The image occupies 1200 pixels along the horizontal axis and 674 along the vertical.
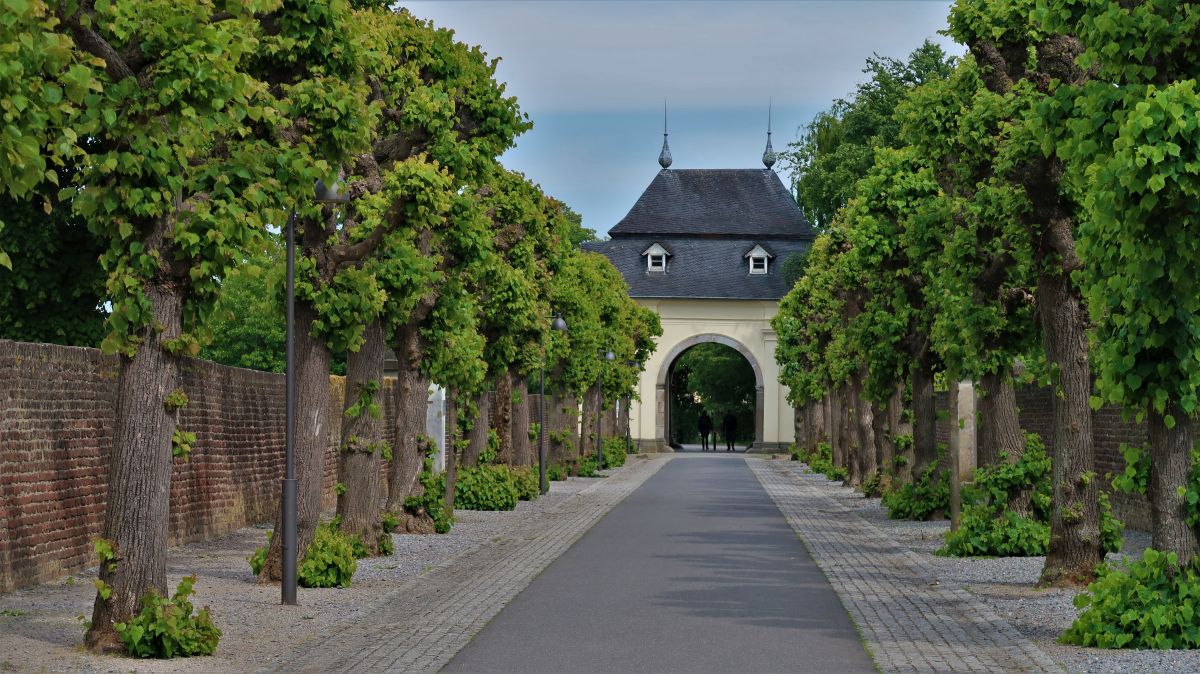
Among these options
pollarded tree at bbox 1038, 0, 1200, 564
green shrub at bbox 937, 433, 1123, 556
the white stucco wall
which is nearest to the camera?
pollarded tree at bbox 1038, 0, 1200, 564

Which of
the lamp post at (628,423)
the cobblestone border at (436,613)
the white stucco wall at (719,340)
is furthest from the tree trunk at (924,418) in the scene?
the white stucco wall at (719,340)

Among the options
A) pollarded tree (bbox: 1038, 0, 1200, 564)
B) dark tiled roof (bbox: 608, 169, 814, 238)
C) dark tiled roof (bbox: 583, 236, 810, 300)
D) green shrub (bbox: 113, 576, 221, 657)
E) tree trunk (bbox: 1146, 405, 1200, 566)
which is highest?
dark tiled roof (bbox: 608, 169, 814, 238)

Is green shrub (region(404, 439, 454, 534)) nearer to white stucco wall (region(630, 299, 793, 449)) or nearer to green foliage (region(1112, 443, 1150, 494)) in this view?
green foliage (region(1112, 443, 1150, 494))

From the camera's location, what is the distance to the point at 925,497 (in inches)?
1136

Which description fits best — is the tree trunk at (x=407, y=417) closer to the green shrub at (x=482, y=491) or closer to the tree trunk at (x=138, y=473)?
the green shrub at (x=482, y=491)

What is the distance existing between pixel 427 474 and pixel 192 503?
456 cm

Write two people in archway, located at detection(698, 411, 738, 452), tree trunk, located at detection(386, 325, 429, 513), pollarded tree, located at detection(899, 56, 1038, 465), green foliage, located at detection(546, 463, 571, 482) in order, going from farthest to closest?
1. two people in archway, located at detection(698, 411, 738, 452)
2. green foliage, located at detection(546, 463, 571, 482)
3. tree trunk, located at detection(386, 325, 429, 513)
4. pollarded tree, located at detection(899, 56, 1038, 465)

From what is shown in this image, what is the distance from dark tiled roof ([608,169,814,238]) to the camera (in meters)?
95.4

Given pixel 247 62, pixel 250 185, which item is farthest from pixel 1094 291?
pixel 247 62

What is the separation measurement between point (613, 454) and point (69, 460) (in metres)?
45.5

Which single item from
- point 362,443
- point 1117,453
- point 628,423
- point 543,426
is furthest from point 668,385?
point 362,443

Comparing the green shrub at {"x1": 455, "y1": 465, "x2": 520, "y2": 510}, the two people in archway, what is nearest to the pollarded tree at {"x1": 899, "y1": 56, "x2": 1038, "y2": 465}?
the green shrub at {"x1": 455, "y1": 465, "x2": 520, "y2": 510}

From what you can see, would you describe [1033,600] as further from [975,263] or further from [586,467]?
[586,467]

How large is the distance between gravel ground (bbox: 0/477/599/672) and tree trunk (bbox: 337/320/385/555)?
0.64 m
